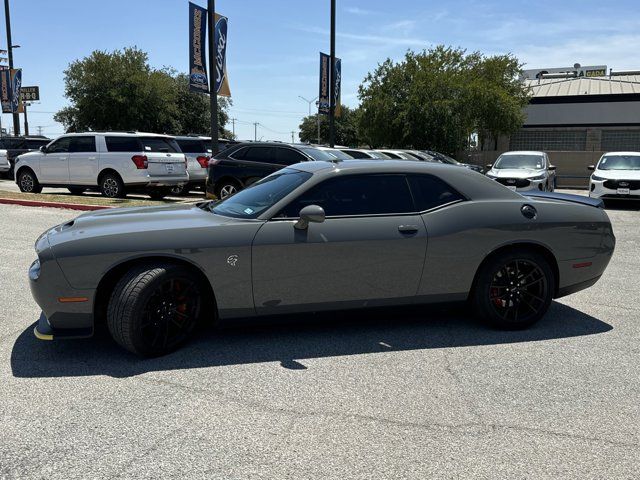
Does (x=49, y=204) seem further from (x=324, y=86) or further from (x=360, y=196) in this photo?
(x=324, y=86)

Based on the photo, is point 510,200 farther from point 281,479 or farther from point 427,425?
point 281,479

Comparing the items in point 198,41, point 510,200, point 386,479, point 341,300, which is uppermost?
point 198,41

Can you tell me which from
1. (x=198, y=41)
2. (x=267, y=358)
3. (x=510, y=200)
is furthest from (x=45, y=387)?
(x=198, y=41)

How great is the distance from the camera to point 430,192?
15.4 ft

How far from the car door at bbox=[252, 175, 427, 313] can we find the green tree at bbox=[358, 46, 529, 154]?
25.0 metres

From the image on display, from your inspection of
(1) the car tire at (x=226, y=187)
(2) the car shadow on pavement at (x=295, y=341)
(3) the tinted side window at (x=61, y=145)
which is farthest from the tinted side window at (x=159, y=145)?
(2) the car shadow on pavement at (x=295, y=341)

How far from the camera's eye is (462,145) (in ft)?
102

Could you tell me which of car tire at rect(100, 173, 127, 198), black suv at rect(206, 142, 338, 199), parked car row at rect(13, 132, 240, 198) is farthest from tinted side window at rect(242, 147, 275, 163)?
car tire at rect(100, 173, 127, 198)

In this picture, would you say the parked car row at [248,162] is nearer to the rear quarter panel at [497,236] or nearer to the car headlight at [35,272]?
the rear quarter panel at [497,236]

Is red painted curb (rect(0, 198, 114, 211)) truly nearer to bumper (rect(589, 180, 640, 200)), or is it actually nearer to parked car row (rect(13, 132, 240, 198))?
parked car row (rect(13, 132, 240, 198))

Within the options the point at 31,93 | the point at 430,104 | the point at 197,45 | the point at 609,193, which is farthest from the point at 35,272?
the point at 31,93

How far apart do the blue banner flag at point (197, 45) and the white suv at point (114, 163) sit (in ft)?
5.68

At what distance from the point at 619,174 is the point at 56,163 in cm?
1582

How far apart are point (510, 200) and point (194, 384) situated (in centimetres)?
308
